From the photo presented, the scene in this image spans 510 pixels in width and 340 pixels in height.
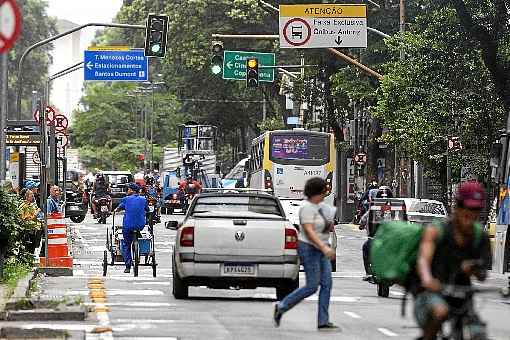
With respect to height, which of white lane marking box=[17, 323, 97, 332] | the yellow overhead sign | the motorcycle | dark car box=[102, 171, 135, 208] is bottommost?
white lane marking box=[17, 323, 97, 332]

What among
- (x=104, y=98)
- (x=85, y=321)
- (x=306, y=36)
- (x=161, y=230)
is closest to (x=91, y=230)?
(x=161, y=230)

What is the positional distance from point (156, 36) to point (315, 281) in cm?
2310

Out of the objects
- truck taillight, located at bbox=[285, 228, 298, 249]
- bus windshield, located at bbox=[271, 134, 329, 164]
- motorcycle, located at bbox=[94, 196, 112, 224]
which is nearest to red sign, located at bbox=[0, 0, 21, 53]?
truck taillight, located at bbox=[285, 228, 298, 249]

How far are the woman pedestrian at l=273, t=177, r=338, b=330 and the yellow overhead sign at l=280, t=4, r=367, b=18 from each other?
31.5 metres

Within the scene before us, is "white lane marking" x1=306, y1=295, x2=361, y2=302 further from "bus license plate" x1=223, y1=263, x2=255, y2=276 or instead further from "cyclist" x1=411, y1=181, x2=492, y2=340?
"cyclist" x1=411, y1=181, x2=492, y2=340

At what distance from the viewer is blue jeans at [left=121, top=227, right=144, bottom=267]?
27.5m

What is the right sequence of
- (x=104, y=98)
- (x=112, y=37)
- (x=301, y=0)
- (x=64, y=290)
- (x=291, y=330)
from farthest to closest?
(x=112, y=37), (x=104, y=98), (x=301, y=0), (x=64, y=290), (x=291, y=330)

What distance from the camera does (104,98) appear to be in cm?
11400

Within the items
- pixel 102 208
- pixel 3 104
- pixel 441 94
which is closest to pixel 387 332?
pixel 3 104

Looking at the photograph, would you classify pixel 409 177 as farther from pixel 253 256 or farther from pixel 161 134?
pixel 161 134

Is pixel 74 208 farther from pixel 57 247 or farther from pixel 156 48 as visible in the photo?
pixel 57 247

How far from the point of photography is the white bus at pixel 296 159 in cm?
5631

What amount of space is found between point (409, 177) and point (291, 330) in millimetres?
36453

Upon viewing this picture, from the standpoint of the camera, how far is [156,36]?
39.4m
